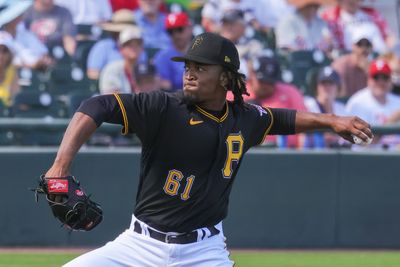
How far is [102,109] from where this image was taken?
4.49m

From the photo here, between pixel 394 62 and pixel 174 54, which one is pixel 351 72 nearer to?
pixel 394 62

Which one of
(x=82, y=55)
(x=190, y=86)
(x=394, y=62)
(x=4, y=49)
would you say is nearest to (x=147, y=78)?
(x=4, y=49)

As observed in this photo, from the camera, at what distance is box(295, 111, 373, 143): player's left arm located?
500 cm

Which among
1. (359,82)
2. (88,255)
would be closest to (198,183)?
(88,255)

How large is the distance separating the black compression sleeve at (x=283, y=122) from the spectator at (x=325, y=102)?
4690 millimetres

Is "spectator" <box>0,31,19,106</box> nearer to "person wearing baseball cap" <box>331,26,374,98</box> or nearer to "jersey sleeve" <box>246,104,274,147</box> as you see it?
"person wearing baseball cap" <box>331,26,374,98</box>

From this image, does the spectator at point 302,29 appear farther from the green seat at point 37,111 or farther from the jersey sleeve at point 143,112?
the jersey sleeve at point 143,112

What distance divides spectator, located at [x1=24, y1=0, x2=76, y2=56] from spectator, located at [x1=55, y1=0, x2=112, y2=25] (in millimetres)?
362

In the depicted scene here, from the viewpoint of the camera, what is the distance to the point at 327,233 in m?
9.53

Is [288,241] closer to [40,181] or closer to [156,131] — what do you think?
[156,131]

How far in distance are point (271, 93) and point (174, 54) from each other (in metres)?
1.22

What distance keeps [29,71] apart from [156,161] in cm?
648

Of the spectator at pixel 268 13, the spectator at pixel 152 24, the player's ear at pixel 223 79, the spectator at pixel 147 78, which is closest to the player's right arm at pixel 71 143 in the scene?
the player's ear at pixel 223 79

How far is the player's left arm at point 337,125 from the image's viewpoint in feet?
16.4
